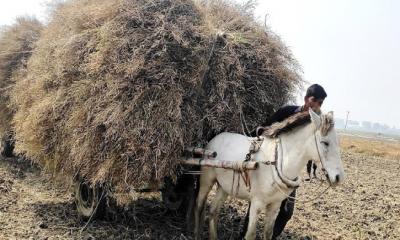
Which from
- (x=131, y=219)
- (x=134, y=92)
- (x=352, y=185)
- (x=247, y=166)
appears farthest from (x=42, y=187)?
(x=352, y=185)

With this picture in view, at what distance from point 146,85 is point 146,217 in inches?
100

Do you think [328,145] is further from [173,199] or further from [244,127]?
[173,199]

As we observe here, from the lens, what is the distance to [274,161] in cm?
502

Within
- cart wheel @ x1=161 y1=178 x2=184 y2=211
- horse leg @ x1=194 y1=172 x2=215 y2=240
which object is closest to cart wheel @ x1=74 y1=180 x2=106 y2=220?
cart wheel @ x1=161 y1=178 x2=184 y2=211

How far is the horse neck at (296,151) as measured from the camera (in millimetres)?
4863

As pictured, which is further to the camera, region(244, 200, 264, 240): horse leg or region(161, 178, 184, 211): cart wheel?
region(161, 178, 184, 211): cart wheel

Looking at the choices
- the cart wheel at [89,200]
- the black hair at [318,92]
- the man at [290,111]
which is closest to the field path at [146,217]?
the cart wheel at [89,200]

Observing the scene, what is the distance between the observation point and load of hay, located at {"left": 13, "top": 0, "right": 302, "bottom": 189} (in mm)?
5336

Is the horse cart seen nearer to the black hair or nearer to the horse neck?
the horse neck

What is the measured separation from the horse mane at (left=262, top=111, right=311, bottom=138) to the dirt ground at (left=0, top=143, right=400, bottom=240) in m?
1.97

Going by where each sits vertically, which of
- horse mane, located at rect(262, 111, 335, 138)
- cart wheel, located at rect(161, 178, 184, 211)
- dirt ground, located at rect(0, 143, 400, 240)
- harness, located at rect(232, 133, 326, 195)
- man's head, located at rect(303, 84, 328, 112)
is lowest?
dirt ground, located at rect(0, 143, 400, 240)

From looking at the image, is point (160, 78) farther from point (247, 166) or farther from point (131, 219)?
point (131, 219)

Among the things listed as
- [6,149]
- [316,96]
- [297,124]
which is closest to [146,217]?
[297,124]

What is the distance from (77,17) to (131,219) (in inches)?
121
